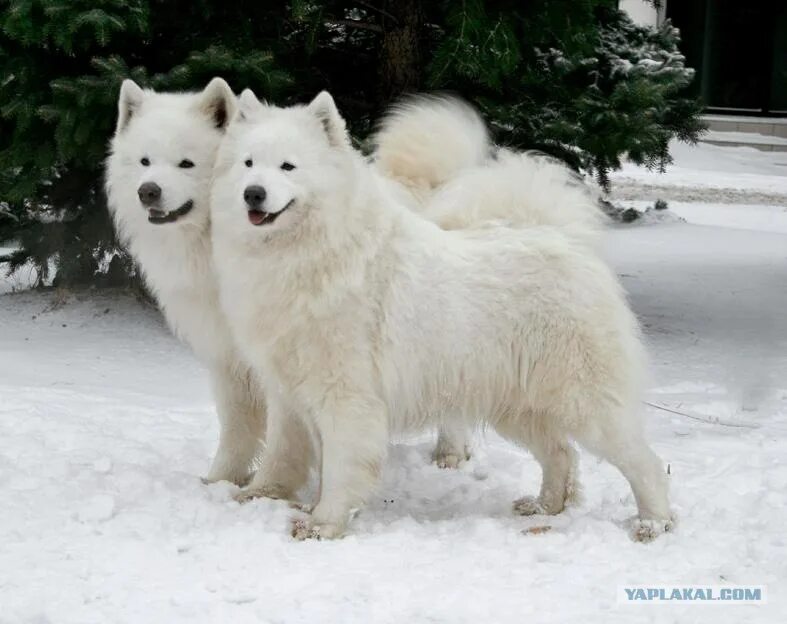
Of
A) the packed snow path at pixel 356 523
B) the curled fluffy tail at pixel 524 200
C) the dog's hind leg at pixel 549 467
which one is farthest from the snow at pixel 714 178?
the dog's hind leg at pixel 549 467

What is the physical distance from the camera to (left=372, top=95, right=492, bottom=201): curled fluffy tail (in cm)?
512

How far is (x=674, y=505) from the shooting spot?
188 inches

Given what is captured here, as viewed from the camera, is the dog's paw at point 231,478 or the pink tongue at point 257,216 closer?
the pink tongue at point 257,216

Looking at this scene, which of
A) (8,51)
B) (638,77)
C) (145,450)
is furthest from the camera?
(638,77)

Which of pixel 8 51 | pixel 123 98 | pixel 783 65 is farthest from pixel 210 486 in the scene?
pixel 783 65

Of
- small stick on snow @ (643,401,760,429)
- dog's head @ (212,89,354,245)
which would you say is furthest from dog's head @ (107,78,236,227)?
small stick on snow @ (643,401,760,429)

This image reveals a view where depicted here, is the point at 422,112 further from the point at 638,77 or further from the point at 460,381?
the point at 638,77

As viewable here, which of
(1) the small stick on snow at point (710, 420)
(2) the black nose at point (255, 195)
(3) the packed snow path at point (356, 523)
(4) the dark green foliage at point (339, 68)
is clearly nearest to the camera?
(3) the packed snow path at point (356, 523)

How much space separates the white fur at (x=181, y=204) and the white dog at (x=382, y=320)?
0.70ft

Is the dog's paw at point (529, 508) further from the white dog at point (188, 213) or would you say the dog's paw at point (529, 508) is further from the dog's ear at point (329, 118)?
the dog's ear at point (329, 118)

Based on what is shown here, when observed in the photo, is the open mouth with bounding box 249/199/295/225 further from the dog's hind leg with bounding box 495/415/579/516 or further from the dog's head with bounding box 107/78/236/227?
the dog's hind leg with bounding box 495/415/579/516

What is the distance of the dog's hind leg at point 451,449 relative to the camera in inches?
217

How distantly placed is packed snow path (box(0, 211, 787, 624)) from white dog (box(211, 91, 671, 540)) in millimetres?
316

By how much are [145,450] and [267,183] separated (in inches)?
76.5
